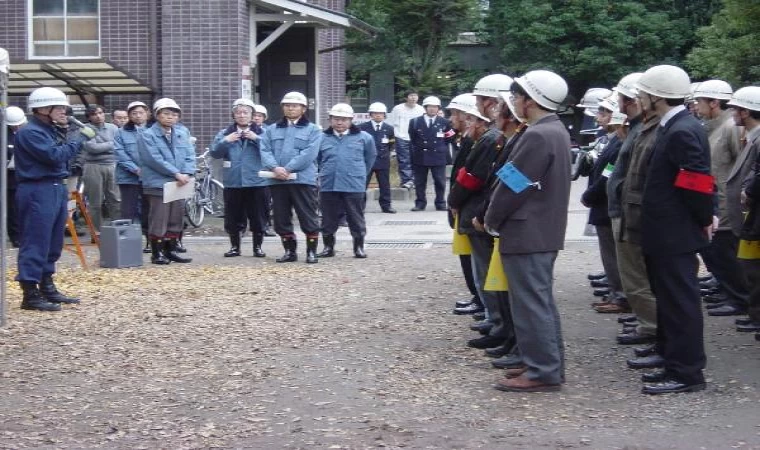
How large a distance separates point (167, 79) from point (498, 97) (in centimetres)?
1231

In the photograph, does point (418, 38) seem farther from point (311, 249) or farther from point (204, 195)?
point (311, 249)

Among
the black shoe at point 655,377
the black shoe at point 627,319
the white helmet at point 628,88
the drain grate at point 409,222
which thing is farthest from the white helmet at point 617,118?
the drain grate at point 409,222

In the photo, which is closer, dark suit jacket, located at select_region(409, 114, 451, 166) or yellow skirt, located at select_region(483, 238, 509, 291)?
yellow skirt, located at select_region(483, 238, 509, 291)

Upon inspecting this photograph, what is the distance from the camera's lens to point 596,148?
36.3 feet

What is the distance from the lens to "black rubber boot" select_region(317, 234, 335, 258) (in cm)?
1485

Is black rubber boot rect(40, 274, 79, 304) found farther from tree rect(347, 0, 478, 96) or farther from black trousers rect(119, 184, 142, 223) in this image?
tree rect(347, 0, 478, 96)

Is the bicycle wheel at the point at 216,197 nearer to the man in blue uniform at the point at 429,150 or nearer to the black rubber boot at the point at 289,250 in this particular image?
the man in blue uniform at the point at 429,150

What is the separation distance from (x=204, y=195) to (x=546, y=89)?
12.1m

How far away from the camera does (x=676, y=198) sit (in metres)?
7.45

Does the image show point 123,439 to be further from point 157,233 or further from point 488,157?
point 157,233

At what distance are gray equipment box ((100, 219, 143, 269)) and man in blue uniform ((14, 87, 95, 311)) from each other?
9.80 feet

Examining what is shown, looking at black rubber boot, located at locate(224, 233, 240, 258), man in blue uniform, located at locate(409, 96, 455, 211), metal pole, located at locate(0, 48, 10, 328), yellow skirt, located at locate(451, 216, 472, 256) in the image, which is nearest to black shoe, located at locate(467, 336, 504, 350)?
yellow skirt, located at locate(451, 216, 472, 256)

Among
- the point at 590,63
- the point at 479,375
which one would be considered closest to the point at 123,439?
the point at 479,375

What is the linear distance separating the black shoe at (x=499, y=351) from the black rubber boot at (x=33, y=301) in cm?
422
